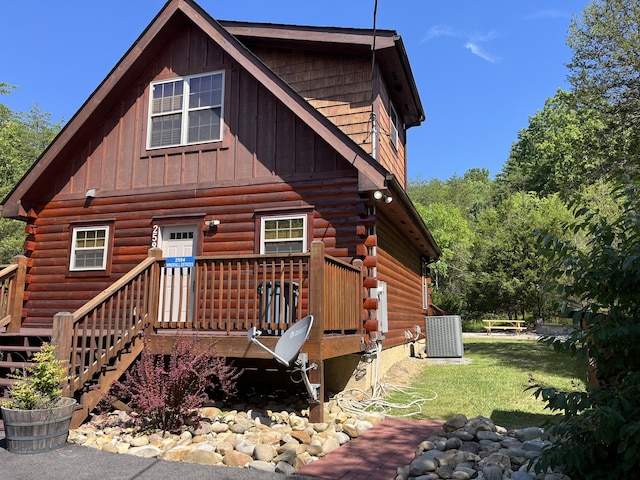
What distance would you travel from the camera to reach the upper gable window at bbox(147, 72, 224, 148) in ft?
31.4

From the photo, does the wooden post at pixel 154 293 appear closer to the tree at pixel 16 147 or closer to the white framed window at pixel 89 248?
the white framed window at pixel 89 248

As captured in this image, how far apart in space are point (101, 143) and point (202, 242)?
348 centimetres

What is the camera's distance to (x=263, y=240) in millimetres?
8773

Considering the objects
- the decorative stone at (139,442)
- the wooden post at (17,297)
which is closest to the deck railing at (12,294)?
the wooden post at (17,297)

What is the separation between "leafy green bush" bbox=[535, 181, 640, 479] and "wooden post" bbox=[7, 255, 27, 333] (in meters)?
9.01

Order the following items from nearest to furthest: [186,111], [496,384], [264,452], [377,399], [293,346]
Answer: [264,452] → [293,346] → [377,399] → [496,384] → [186,111]

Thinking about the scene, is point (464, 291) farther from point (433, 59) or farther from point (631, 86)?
point (433, 59)

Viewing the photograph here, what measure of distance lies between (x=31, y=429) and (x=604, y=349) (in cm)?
520

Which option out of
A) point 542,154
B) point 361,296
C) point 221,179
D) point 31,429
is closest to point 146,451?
point 31,429

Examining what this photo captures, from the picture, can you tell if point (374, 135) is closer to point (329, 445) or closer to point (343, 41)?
point (343, 41)

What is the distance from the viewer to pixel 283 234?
Result: 8734 mm

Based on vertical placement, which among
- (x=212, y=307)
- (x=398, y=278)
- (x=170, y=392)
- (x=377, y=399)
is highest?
(x=398, y=278)

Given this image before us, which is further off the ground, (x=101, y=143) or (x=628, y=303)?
(x=101, y=143)

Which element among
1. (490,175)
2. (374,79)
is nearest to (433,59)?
(374,79)
